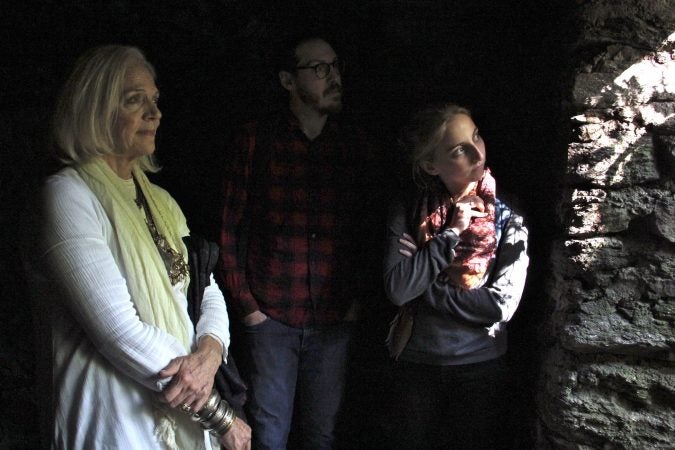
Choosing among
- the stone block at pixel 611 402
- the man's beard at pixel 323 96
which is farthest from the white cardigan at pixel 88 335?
the stone block at pixel 611 402

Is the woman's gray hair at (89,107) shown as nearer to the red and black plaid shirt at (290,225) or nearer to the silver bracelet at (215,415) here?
the red and black plaid shirt at (290,225)

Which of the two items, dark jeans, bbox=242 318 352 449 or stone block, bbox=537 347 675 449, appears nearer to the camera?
stone block, bbox=537 347 675 449

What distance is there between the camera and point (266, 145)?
209 centimetres

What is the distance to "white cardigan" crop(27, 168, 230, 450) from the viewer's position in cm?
141

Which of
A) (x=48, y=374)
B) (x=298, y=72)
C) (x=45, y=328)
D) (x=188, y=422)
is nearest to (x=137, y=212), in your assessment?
(x=45, y=328)

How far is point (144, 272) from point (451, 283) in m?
0.94

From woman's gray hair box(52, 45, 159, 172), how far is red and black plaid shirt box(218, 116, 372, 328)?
1.99 feet

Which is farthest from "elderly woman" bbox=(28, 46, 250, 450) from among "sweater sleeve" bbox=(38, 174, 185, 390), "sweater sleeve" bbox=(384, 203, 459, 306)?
"sweater sleeve" bbox=(384, 203, 459, 306)

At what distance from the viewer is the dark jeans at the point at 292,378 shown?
209cm

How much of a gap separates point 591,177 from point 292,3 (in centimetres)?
148

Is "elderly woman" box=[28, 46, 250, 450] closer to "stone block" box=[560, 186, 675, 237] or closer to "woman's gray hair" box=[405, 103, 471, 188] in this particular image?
"woman's gray hair" box=[405, 103, 471, 188]

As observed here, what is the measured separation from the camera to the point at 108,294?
1421 millimetres

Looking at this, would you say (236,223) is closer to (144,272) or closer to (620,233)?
(144,272)

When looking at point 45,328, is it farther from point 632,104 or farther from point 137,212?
point 632,104
